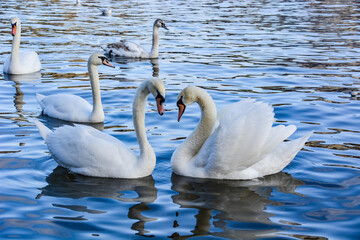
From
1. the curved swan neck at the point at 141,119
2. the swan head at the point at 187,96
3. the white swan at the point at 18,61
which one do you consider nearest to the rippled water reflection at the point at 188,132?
the white swan at the point at 18,61

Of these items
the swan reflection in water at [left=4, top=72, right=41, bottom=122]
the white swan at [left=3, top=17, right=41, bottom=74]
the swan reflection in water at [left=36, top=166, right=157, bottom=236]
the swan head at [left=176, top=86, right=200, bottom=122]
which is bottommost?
the swan reflection in water at [left=4, top=72, right=41, bottom=122]

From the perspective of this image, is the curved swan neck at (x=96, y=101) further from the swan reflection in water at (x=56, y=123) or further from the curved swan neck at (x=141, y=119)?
the curved swan neck at (x=141, y=119)

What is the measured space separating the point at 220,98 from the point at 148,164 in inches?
198

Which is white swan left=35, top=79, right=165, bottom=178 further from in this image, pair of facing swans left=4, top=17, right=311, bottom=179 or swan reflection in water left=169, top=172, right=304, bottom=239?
swan reflection in water left=169, top=172, right=304, bottom=239

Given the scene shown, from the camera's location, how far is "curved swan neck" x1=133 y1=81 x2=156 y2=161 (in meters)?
7.58

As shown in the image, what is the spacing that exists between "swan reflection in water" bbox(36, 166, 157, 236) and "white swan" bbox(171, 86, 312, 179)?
67 centimetres

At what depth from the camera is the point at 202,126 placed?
782 cm

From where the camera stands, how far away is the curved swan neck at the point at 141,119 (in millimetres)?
7582

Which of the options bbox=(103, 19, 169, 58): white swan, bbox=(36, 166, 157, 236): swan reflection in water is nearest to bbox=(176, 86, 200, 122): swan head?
bbox=(36, 166, 157, 236): swan reflection in water

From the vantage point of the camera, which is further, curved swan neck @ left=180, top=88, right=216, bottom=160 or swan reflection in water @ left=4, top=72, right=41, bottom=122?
swan reflection in water @ left=4, top=72, right=41, bottom=122

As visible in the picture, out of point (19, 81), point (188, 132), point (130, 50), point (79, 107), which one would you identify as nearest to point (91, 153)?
point (188, 132)

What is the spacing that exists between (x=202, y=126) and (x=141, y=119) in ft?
2.74

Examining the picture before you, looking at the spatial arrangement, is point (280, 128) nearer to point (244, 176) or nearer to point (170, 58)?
point (244, 176)

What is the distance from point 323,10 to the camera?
32.6m
